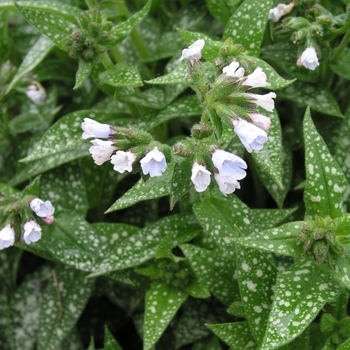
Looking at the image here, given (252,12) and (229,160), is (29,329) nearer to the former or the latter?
(229,160)

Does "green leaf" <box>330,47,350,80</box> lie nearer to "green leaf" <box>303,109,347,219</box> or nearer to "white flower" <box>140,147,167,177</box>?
"green leaf" <box>303,109,347,219</box>

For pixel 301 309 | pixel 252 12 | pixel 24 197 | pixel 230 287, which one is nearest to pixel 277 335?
pixel 301 309

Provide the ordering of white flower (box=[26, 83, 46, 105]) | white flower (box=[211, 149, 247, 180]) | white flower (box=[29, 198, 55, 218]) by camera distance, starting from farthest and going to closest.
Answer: white flower (box=[26, 83, 46, 105]) < white flower (box=[29, 198, 55, 218]) < white flower (box=[211, 149, 247, 180])

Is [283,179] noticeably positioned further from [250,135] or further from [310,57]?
[250,135]

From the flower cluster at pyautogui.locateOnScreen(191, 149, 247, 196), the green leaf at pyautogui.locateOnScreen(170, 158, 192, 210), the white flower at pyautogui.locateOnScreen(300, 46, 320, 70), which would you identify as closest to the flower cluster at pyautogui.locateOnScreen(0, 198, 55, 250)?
the green leaf at pyautogui.locateOnScreen(170, 158, 192, 210)

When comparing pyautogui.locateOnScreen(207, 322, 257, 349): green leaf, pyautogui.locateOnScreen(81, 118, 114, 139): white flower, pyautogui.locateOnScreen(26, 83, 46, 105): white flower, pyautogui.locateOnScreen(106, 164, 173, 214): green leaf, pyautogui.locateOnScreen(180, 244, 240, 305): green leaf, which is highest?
pyautogui.locateOnScreen(81, 118, 114, 139): white flower

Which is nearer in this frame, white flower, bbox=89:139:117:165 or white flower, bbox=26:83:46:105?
white flower, bbox=89:139:117:165

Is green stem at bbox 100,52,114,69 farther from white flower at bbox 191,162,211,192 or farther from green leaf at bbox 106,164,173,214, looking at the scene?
white flower at bbox 191,162,211,192

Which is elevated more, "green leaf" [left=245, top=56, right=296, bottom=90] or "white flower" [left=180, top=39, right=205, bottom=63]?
"white flower" [left=180, top=39, right=205, bottom=63]

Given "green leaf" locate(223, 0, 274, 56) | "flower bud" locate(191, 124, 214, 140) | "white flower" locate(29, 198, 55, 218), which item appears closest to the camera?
"flower bud" locate(191, 124, 214, 140)
